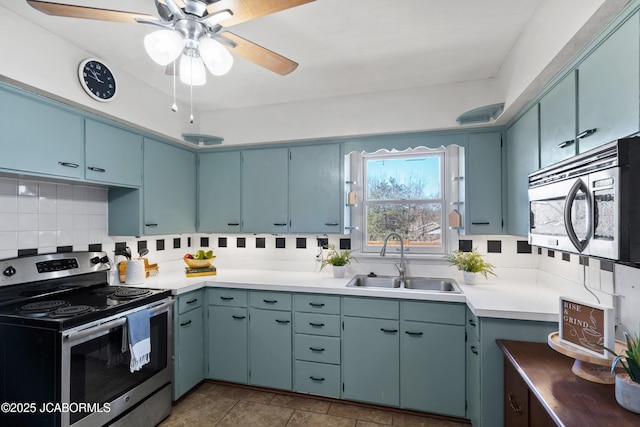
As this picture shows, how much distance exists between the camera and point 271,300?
8.15 ft

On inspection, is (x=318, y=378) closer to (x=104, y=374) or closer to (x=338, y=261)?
(x=338, y=261)

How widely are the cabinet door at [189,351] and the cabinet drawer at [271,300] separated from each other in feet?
1.58

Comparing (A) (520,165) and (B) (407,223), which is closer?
(A) (520,165)

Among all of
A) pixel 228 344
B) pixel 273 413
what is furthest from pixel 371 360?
pixel 228 344

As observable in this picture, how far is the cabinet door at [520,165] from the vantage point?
1.89 m

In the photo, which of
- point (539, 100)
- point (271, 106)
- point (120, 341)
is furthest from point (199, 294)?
point (539, 100)

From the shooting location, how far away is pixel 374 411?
2.28m

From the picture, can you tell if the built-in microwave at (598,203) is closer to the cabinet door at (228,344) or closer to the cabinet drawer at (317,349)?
the cabinet drawer at (317,349)

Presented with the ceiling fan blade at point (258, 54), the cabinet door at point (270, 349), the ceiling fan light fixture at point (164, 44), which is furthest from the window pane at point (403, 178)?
the ceiling fan light fixture at point (164, 44)

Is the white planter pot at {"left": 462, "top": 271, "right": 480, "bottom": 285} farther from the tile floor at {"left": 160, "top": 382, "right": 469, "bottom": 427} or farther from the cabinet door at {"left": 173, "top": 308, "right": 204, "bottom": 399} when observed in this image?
the cabinet door at {"left": 173, "top": 308, "right": 204, "bottom": 399}

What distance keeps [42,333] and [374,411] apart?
208 cm

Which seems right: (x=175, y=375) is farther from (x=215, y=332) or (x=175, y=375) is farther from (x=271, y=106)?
(x=271, y=106)

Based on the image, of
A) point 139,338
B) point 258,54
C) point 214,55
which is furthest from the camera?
point 139,338

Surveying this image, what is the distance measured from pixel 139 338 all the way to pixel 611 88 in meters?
2.59
